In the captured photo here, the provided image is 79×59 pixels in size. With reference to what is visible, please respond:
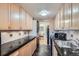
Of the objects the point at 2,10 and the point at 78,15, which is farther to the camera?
the point at 2,10

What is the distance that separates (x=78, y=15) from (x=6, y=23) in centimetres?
138

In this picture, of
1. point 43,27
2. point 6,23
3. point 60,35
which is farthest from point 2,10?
point 43,27

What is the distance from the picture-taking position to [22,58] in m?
0.90

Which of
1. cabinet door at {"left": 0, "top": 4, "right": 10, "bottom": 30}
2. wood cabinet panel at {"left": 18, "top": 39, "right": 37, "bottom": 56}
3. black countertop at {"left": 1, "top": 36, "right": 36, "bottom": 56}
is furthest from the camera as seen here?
wood cabinet panel at {"left": 18, "top": 39, "right": 37, "bottom": 56}

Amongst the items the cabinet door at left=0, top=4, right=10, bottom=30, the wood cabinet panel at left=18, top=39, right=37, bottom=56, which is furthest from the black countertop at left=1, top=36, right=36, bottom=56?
the cabinet door at left=0, top=4, right=10, bottom=30

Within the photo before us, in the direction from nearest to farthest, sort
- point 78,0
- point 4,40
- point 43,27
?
point 78,0, point 4,40, point 43,27

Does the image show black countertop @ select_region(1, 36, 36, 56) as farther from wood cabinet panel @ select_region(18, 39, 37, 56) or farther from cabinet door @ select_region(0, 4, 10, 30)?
cabinet door @ select_region(0, 4, 10, 30)

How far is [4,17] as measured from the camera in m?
2.15

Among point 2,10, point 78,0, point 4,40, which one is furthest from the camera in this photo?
point 4,40

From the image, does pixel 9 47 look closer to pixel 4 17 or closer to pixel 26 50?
pixel 4 17

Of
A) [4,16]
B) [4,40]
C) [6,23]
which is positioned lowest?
[4,40]

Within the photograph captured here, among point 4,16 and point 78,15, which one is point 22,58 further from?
point 4,16

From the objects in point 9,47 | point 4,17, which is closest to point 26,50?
point 9,47

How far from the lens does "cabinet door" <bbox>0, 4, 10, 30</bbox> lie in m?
2.07
